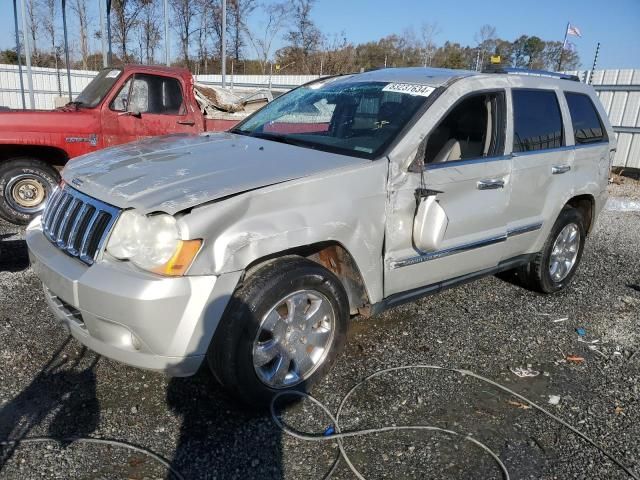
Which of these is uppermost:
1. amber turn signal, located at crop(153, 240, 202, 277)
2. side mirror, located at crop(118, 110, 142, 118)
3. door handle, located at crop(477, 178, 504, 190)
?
side mirror, located at crop(118, 110, 142, 118)

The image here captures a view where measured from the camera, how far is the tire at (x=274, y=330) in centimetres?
252

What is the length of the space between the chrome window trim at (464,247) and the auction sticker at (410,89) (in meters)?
1.04

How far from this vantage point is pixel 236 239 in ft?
7.93

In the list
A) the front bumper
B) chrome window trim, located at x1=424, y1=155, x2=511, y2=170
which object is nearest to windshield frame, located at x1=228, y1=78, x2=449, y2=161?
chrome window trim, located at x1=424, y1=155, x2=511, y2=170

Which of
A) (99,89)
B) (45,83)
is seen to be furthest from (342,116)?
(45,83)

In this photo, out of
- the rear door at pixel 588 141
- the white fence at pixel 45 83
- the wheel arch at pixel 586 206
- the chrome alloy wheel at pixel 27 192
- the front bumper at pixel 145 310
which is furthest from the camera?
the white fence at pixel 45 83

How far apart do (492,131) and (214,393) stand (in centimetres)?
264

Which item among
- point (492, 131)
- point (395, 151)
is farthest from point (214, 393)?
point (492, 131)

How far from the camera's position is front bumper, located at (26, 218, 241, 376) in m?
2.29

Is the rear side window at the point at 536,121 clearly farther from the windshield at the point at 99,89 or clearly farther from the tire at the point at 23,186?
the tire at the point at 23,186

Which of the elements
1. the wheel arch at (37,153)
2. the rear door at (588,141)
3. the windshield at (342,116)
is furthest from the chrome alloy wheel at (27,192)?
the rear door at (588,141)

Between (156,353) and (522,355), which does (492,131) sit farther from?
(156,353)

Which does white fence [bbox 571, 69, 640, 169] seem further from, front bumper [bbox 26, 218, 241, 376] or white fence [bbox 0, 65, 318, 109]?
front bumper [bbox 26, 218, 241, 376]

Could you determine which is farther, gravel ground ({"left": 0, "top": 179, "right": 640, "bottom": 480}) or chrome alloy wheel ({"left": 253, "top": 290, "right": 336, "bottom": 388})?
chrome alloy wheel ({"left": 253, "top": 290, "right": 336, "bottom": 388})
